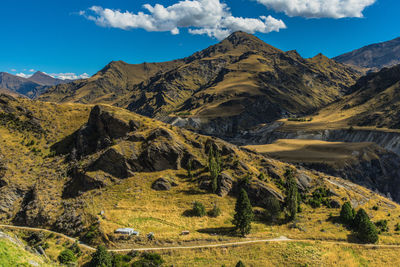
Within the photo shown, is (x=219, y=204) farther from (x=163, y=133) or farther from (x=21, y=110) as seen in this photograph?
(x=21, y=110)

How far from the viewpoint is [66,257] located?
151ft

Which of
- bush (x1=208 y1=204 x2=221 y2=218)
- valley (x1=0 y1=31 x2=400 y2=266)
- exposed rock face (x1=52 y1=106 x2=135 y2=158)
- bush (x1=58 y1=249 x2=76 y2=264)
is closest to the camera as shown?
bush (x1=58 y1=249 x2=76 y2=264)

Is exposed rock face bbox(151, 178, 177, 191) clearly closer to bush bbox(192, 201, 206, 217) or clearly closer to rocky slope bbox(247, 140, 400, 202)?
bush bbox(192, 201, 206, 217)

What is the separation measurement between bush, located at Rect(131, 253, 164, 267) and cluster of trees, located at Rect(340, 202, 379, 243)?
1836 inches

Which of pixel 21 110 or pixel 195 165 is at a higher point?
pixel 21 110

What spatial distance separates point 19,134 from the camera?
91.4 m

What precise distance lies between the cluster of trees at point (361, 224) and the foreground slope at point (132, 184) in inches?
132

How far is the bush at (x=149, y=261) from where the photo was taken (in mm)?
45125

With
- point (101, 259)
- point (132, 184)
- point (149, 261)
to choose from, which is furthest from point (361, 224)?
point (132, 184)

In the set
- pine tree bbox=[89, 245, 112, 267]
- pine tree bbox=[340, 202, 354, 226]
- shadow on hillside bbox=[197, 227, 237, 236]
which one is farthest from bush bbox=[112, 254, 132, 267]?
pine tree bbox=[340, 202, 354, 226]

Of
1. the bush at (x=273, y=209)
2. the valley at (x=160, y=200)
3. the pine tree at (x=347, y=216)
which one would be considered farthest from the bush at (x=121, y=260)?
the pine tree at (x=347, y=216)

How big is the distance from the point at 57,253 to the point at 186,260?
25958 mm

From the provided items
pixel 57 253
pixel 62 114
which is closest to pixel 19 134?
pixel 62 114

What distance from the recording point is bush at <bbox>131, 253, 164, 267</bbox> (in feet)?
148
